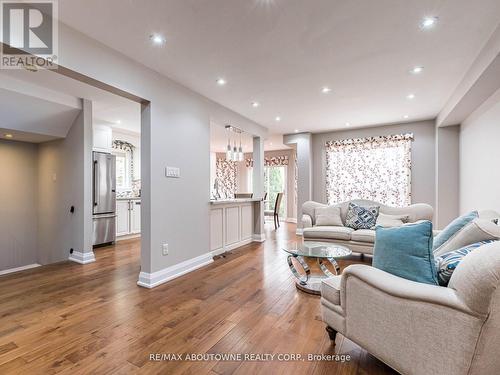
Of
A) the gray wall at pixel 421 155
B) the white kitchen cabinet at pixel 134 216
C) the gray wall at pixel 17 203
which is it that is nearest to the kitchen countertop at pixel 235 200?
the white kitchen cabinet at pixel 134 216

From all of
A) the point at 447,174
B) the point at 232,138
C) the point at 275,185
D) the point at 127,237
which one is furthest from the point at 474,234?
the point at 275,185

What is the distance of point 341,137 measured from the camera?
20.4 ft

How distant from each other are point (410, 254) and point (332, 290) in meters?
0.57

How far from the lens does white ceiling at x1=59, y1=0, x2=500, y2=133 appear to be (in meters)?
1.97

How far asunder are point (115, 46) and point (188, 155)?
4.91 feet

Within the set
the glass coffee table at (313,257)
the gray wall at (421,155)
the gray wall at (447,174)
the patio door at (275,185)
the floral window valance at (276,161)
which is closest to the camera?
the glass coffee table at (313,257)

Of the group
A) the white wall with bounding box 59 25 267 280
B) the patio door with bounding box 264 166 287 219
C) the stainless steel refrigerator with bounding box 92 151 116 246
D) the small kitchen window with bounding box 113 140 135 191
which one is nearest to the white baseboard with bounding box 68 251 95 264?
the stainless steel refrigerator with bounding box 92 151 116 246

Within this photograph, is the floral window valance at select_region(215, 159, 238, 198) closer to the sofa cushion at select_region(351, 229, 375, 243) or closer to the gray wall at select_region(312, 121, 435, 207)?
the gray wall at select_region(312, 121, 435, 207)

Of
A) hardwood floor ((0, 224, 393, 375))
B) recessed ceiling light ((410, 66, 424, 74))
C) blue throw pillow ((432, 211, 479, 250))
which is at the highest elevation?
recessed ceiling light ((410, 66, 424, 74))

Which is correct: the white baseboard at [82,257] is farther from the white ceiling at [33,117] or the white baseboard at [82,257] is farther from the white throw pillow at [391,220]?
the white throw pillow at [391,220]

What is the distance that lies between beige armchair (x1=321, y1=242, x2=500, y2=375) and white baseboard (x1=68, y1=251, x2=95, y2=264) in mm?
3863

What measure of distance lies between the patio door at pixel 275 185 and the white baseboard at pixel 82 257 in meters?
6.48

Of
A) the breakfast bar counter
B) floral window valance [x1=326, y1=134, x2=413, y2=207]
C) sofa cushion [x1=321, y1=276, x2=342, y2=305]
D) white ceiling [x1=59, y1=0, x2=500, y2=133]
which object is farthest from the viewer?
floral window valance [x1=326, y1=134, x2=413, y2=207]

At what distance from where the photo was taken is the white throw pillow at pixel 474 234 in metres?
1.59
